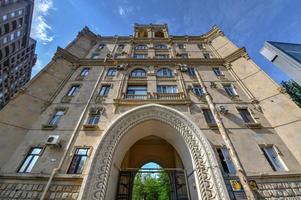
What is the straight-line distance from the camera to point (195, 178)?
7520 millimetres

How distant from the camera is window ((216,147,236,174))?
7.78m

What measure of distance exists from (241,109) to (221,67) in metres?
5.75

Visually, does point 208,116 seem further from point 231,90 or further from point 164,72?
point 164,72

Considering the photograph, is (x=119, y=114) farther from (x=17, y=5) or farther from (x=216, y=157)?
(x=17, y=5)

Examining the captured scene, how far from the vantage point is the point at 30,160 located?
314 inches

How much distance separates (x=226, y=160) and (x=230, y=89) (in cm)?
691

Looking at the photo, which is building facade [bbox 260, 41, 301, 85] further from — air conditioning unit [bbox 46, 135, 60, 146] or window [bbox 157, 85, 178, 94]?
air conditioning unit [bbox 46, 135, 60, 146]

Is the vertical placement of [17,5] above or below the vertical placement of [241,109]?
above

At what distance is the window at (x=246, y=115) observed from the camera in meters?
10.2

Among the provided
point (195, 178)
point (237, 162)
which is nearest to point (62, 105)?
point (195, 178)

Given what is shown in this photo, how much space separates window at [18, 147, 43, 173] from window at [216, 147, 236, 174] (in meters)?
10.2

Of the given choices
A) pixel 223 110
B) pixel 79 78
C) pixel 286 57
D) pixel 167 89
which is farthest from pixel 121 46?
pixel 286 57

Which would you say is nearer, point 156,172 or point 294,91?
point 156,172

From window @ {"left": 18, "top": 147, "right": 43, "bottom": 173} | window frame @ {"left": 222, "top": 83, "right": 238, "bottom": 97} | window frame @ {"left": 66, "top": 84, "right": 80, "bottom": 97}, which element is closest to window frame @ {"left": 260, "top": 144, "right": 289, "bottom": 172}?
window frame @ {"left": 222, "top": 83, "right": 238, "bottom": 97}
